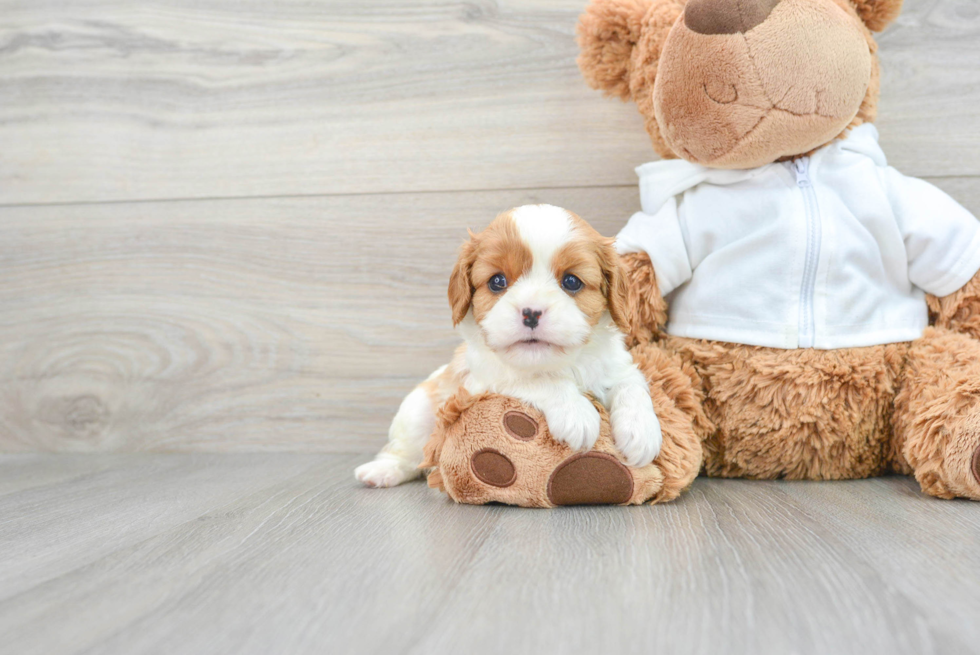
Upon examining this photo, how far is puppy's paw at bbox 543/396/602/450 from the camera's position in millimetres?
948

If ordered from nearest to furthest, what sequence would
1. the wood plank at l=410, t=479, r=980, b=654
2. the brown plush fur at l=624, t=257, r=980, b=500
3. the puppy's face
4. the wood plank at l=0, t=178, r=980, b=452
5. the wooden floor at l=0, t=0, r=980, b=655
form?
1. the wood plank at l=410, t=479, r=980, b=654
2. the puppy's face
3. the brown plush fur at l=624, t=257, r=980, b=500
4. the wooden floor at l=0, t=0, r=980, b=655
5. the wood plank at l=0, t=178, r=980, b=452

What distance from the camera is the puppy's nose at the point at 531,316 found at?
92cm

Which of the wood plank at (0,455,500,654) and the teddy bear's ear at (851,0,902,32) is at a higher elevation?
the teddy bear's ear at (851,0,902,32)

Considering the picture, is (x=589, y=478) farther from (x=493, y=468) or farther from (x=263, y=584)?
(x=263, y=584)

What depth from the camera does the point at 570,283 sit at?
98 cm

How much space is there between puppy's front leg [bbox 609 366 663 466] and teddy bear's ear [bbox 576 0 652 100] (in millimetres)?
508

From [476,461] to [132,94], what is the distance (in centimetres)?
107

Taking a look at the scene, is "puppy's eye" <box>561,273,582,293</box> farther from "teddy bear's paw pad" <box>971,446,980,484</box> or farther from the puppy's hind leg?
"teddy bear's paw pad" <box>971,446,980,484</box>

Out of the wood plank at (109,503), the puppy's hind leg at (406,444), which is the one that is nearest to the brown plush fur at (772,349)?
the puppy's hind leg at (406,444)

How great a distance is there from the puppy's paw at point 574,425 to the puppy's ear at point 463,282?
179 mm

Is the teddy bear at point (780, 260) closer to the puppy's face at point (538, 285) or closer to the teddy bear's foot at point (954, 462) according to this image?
the teddy bear's foot at point (954, 462)

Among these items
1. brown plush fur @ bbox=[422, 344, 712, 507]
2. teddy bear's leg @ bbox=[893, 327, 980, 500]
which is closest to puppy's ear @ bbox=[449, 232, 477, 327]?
brown plush fur @ bbox=[422, 344, 712, 507]

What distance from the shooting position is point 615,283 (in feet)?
3.32

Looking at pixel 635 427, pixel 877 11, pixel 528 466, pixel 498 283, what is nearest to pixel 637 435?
pixel 635 427
